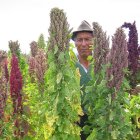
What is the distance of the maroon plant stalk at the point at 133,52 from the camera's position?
6820 mm

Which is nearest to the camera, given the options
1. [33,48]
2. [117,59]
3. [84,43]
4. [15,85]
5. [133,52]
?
[117,59]

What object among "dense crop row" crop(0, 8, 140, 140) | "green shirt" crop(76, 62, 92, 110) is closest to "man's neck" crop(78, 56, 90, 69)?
"green shirt" crop(76, 62, 92, 110)

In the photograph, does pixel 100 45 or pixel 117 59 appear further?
pixel 100 45

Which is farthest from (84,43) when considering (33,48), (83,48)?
(33,48)

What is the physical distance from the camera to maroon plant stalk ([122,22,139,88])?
6.82m

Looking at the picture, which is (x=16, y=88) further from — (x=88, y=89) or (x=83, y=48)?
(x=88, y=89)

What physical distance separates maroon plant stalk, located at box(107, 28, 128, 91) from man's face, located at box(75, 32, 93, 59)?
3.61 feet

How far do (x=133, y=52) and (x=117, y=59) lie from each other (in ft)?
7.18

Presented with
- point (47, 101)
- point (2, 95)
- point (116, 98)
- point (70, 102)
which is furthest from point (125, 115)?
point (2, 95)

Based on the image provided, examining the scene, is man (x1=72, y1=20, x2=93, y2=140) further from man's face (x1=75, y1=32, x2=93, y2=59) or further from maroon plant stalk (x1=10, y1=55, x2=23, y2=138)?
maroon plant stalk (x1=10, y1=55, x2=23, y2=138)

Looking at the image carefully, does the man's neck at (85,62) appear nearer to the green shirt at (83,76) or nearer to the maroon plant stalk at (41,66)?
the green shirt at (83,76)

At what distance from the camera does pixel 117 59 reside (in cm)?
479

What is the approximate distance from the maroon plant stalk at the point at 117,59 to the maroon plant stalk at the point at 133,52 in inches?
80.2

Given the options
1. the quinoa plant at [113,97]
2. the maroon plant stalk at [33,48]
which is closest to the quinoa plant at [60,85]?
the quinoa plant at [113,97]
